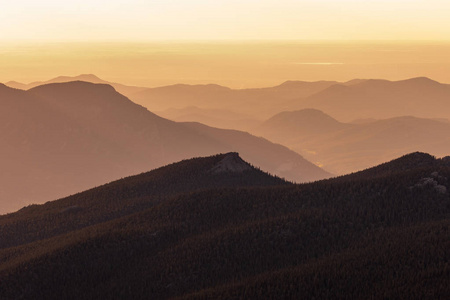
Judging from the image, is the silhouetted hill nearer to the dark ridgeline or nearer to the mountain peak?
the mountain peak

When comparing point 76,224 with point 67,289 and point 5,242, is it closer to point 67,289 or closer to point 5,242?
point 5,242

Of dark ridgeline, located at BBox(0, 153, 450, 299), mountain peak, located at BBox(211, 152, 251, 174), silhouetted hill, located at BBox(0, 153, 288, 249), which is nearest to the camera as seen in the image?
dark ridgeline, located at BBox(0, 153, 450, 299)

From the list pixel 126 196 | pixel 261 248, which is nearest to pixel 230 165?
pixel 126 196

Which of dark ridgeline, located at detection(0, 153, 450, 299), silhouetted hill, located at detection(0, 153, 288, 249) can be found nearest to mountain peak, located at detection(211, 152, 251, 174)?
silhouetted hill, located at detection(0, 153, 288, 249)

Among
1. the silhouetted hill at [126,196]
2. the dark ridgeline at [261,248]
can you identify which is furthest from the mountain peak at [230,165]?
the dark ridgeline at [261,248]

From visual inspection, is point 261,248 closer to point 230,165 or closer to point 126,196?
point 126,196

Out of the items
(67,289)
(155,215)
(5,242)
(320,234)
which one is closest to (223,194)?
(155,215)
